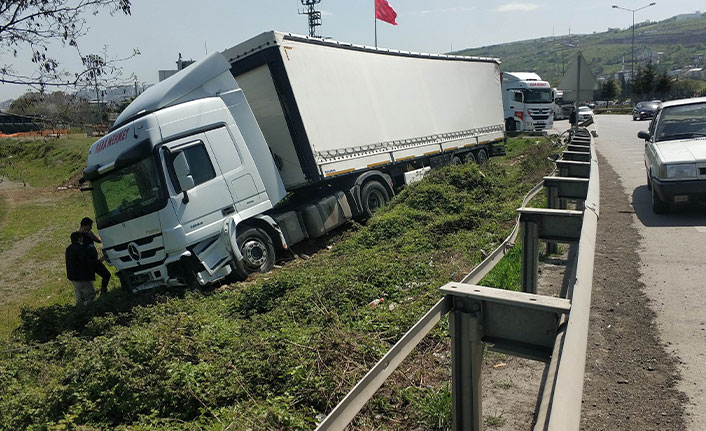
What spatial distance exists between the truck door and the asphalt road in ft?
21.5

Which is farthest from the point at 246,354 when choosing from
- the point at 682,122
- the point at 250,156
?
the point at 682,122

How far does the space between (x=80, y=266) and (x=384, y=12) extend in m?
23.3

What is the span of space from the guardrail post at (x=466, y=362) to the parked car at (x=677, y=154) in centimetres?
743

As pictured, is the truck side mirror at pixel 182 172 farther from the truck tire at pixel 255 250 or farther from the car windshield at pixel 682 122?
the car windshield at pixel 682 122

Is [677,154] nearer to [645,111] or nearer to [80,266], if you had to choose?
[80,266]

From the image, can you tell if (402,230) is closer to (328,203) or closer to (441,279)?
A: (328,203)

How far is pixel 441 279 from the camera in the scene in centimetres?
659

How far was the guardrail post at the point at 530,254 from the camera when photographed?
15.2 feet

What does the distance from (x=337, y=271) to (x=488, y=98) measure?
1415 cm

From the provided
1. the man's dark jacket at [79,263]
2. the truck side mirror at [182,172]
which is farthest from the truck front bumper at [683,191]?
the man's dark jacket at [79,263]

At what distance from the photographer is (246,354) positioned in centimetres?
484

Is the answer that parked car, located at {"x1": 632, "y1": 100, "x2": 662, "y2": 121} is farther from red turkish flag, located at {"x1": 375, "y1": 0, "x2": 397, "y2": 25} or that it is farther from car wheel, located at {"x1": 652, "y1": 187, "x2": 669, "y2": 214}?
car wheel, located at {"x1": 652, "y1": 187, "x2": 669, "y2": 214}

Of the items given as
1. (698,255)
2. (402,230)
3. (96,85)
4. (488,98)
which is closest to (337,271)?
(402,230)

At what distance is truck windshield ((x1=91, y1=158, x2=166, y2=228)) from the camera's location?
8.54m
